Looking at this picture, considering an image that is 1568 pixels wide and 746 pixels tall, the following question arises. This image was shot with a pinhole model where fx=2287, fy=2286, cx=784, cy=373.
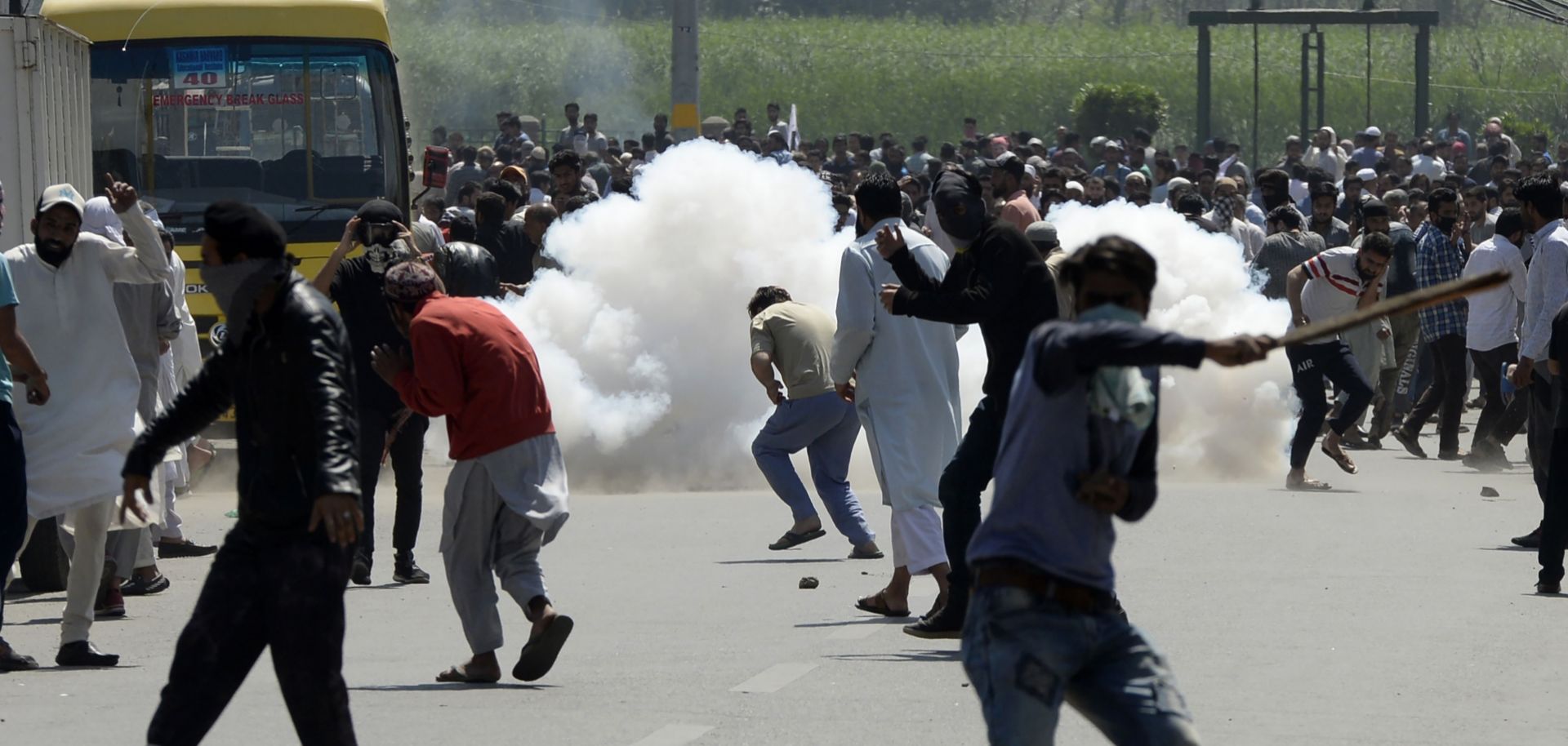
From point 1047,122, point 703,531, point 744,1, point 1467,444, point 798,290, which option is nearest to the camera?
point 703,531

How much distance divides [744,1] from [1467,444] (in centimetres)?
4729

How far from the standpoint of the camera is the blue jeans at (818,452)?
10.9 meters

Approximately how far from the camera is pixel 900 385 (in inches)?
343

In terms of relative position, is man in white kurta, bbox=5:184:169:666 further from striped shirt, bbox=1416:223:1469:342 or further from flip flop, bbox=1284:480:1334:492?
striped shirt, bbox=1416:223:1469:342

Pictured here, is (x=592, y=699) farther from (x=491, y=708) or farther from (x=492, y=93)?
(x=492, y=93)

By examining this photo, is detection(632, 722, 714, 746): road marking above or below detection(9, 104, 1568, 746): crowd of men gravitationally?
below

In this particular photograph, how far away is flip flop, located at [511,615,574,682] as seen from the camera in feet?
24.7

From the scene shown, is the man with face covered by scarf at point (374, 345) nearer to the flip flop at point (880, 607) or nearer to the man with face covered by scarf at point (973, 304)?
the flip flop at point (880, 607)

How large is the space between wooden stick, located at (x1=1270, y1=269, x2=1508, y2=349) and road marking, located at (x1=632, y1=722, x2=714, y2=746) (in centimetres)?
279

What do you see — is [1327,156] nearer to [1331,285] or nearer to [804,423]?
[1331,285]

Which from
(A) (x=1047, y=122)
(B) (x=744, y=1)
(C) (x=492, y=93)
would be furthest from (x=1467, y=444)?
(B) (x=744, y=1)

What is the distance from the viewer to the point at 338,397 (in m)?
5.31

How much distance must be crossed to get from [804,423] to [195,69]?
21.6 feet

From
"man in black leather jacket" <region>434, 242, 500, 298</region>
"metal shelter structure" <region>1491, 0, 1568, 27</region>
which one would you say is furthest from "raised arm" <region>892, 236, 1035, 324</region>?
"metal shelter structure" <region>1491, 0, 1568, 27</region>
